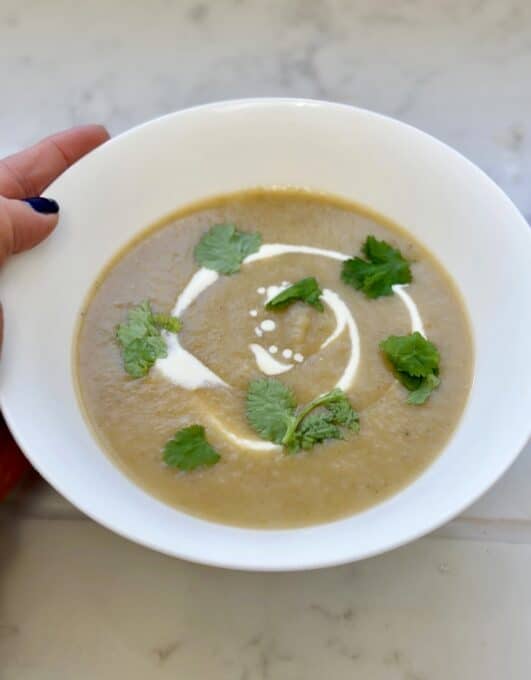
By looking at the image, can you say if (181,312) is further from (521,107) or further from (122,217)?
(521,107)

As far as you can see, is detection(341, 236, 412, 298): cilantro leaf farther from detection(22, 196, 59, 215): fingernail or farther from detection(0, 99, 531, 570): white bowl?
detection(22, 196, 59, 215): fingernail

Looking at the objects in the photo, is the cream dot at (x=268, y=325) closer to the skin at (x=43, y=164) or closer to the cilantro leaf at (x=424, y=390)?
the cilantro leaf at (x=424, y=390)

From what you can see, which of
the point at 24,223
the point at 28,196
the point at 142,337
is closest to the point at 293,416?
the point at 142,337

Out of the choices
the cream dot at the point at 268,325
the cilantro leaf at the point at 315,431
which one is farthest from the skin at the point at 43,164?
the cilantro leaf at the point at 315,431

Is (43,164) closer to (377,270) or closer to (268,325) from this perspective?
(268,325)

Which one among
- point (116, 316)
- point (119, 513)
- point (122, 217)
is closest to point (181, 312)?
point (116, 316)

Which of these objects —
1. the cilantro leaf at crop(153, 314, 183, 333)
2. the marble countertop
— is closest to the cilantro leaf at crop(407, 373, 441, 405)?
the marble countertop
